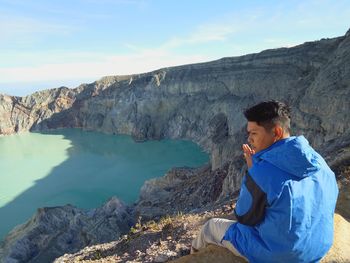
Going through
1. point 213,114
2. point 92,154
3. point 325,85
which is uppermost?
point 325,85

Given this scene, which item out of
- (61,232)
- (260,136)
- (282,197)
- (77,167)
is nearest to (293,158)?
(282,197)

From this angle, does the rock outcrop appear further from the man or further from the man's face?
the man's face

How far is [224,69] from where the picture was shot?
53.7 metres

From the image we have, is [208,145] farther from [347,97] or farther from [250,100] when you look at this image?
[347,97]

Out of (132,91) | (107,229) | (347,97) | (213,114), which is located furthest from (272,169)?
(132,91)

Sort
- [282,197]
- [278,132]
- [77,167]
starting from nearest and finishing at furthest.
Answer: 1. [282,197]
2. [278,132]
3. [77,167]

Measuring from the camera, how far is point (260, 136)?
3.78 metres

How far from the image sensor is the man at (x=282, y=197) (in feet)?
11.2

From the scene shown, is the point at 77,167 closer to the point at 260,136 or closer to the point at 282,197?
the point at 260,136

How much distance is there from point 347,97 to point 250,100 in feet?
82.1

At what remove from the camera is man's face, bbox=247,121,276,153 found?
12.3 ft

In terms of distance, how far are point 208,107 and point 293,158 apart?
175 feet

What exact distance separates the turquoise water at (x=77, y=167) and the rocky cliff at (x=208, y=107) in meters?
4.26

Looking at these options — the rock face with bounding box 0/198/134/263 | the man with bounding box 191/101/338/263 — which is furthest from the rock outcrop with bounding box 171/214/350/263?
the rock face with bounding box 0/198/134/263
